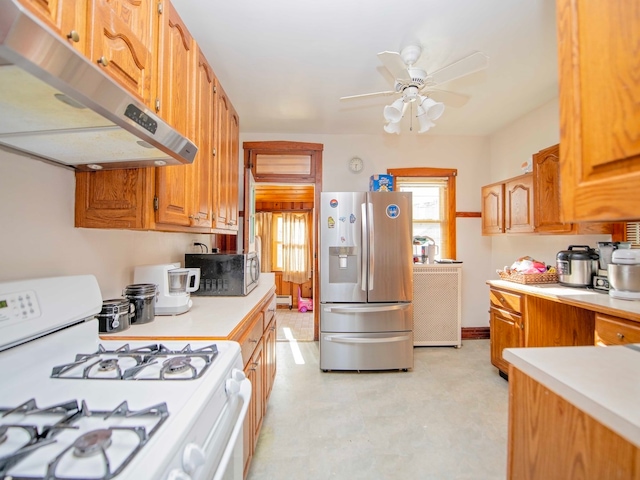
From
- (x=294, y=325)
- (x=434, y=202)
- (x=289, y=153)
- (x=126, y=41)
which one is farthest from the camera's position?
(x=294, y=325)

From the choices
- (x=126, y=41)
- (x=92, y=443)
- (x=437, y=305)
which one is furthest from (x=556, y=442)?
(x=437, y=305)

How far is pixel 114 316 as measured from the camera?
3.99ft

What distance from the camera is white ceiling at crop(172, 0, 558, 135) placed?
5.54ft

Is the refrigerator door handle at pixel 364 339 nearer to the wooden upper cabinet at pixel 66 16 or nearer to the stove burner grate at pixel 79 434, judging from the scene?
the stove burner grate at pixel 79 434

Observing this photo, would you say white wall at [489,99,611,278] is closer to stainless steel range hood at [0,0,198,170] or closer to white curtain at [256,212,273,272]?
stainless steel range hood at [0,0,198,170]

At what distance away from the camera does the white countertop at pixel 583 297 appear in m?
1.58

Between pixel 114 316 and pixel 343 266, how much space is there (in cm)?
188

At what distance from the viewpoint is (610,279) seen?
1.91 meters

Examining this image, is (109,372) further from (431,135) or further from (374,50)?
(431,135)

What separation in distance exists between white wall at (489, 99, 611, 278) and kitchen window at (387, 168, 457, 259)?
1.73ft

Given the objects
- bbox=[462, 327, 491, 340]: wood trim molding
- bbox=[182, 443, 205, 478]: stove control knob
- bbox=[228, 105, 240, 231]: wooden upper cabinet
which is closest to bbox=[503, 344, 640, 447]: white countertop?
bbox=[182, 443, 205, 478]: stove control knob

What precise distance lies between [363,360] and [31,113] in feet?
8.89

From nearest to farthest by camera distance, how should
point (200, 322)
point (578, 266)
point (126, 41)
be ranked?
point (126, 41), point (200, 322), point (578, 266)

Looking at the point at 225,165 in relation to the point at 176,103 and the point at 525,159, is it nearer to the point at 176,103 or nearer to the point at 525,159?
the point at 176,103
